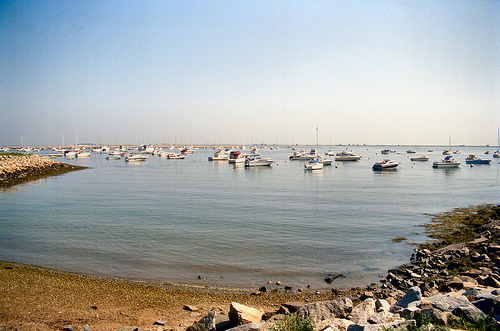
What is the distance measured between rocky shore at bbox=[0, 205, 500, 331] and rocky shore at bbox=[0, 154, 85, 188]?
41621 millimetres

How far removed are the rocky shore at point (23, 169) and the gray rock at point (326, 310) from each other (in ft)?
161

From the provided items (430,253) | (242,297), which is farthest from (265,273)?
(430,253)

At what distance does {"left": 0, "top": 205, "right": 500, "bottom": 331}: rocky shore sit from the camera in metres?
7.33

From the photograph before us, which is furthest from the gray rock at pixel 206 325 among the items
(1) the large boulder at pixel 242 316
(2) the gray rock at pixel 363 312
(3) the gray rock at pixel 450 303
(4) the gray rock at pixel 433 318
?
(3) the gray rock at pixel 450 303

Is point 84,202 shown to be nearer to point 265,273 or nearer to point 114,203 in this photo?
point 114,203

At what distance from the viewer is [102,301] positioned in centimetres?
1109

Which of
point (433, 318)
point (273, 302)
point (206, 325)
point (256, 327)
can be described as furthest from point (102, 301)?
point (433, 318)

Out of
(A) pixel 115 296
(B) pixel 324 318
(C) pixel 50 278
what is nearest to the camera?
(B) pixel 324 318

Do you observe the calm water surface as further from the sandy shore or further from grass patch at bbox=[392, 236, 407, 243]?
the sandy shore

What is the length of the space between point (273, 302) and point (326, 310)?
353 centimetres

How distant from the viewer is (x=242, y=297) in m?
11.9

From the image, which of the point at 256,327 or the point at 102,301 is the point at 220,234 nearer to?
the point at 102,301

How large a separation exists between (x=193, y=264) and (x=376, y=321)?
966 cm

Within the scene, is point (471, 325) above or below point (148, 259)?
above
